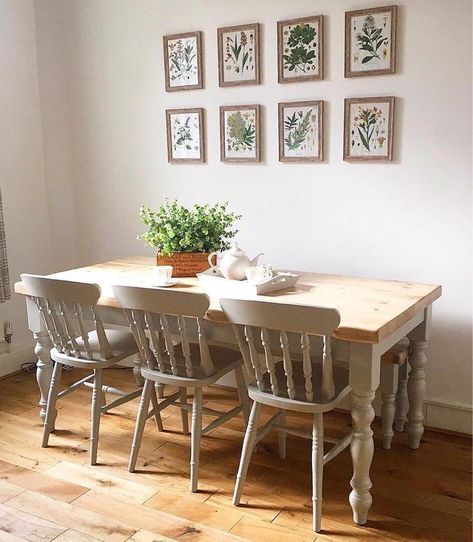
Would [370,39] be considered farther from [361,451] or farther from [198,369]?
[361,451]

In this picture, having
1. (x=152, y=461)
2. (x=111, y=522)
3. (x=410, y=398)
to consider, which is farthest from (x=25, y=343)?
(x=410, y=398)

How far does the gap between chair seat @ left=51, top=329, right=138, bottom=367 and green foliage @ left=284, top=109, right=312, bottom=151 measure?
1.27 meters

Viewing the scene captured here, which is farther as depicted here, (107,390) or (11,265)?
(11,265)

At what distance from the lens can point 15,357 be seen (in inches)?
157

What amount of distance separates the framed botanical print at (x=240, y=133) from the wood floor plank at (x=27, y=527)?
6.57 feet

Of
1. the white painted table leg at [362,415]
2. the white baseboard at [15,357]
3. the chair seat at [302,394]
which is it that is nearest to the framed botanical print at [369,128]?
the chair seat at [302,394]

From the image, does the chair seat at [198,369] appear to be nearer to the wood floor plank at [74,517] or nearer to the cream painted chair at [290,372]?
the cream painted chair at [290,372]

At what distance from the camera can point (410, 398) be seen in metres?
2.87

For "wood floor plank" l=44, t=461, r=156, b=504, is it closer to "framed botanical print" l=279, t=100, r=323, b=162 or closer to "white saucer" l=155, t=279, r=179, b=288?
"white saucer" l=155, t=279, r=179, b=288

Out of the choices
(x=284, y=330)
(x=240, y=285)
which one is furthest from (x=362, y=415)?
(x=240, y=285)

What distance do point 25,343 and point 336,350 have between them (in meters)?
2.51

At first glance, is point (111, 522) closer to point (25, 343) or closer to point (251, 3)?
point (25, 343)

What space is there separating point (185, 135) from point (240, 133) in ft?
1.19

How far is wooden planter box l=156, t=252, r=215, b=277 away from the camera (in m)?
2.94
